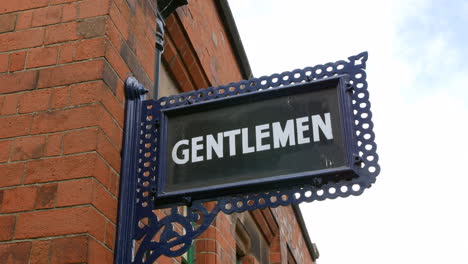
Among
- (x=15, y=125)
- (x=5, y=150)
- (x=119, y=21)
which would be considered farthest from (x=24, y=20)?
(x=5, y=150)

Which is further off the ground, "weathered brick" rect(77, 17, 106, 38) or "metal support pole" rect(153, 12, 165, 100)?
"metal support pole" rect(153, 12, 165, 100)

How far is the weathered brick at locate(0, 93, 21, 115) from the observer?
2633 millimetres

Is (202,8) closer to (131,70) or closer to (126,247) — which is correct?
(131,70)

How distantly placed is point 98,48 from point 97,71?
0.42 ft

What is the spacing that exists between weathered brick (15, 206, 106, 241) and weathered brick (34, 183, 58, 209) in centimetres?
3

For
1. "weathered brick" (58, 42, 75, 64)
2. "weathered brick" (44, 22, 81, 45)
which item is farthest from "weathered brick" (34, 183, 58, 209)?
"weathered brick" (44, 22, 81, 45)

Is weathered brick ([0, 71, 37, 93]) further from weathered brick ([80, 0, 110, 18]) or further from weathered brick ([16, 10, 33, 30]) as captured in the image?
weathered brick ([80, 0, 110, 18])

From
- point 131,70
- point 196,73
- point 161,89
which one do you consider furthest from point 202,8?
point 131,70

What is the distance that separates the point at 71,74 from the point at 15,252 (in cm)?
82

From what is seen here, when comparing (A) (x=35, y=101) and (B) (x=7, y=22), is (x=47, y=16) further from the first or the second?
(A) (x=35, y=101)

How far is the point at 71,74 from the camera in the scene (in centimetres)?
266

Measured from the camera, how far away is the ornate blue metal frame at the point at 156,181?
2.40m

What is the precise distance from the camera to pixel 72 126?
2.53 m

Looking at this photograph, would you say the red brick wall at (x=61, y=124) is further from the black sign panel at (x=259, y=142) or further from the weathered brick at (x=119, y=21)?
the black sign panel at (x=259, y=142)
